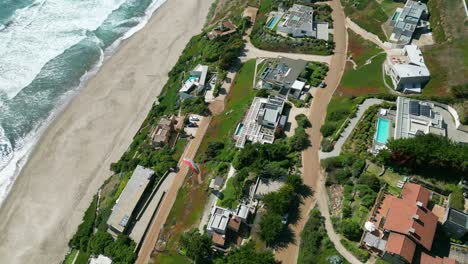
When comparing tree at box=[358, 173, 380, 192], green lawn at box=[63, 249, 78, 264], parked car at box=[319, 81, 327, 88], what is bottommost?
green lawn at box=[63, 249, 78, 264]

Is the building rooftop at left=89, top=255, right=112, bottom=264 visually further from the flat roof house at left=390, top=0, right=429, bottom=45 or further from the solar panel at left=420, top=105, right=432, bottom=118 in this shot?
the flat roof house at left=390, top=0, right=429, bottom=45

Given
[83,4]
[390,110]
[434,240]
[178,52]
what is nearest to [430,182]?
[434,240]

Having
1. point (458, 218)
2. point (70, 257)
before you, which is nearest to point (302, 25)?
point (458, 218)

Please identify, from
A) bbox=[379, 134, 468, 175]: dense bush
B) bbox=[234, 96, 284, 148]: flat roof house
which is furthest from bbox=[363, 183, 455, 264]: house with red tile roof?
bbox=[234, 96, 284, 148]: flat roof house

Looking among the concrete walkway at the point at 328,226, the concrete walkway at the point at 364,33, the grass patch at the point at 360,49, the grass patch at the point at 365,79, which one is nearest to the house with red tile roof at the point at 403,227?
the concrete walkway at the point at 328,226

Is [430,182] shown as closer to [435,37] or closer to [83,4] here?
[435,37]

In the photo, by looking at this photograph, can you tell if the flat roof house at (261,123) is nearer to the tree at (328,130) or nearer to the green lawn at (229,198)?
the green lawn at (229,198)
